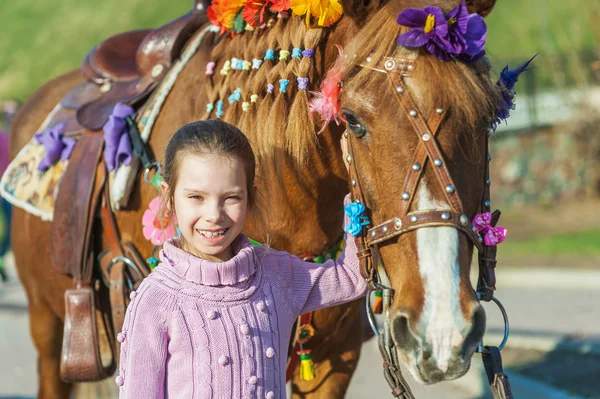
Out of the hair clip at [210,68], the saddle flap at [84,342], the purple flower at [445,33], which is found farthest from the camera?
the saddle flap at [84,342]

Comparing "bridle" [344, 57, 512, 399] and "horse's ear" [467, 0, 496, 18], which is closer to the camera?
"bridle" [344, 57, 512, 399]

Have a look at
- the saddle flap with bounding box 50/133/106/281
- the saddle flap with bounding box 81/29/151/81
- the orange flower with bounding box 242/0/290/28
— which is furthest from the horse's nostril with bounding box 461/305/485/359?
the saddle flap with bounding box 81/29/151/81

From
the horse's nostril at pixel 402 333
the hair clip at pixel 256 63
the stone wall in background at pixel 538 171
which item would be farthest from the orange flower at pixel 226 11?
the stone wall in background at pixel 538 171

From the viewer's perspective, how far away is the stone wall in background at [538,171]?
1242 cm

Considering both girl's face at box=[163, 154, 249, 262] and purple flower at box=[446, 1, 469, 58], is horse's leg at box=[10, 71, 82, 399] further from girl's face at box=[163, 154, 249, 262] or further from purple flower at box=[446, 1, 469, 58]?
purple flower at box=[446, 1, 469, 58]

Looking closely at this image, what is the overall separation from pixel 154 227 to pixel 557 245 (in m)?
8.06

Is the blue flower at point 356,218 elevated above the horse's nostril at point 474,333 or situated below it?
above

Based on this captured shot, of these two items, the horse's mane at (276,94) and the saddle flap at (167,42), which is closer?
the horse's mane at (276,94)

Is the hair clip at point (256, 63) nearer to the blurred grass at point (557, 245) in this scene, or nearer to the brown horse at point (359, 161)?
the brown horse at point (359, 161)

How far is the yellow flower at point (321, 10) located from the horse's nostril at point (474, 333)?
0.92m

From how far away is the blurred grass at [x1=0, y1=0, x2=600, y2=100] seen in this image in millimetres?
13398

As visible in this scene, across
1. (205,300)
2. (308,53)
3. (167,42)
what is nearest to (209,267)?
(205,300)

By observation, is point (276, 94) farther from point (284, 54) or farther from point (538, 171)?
point (538, 171)

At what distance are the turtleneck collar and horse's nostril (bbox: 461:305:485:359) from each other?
567 millimetres
